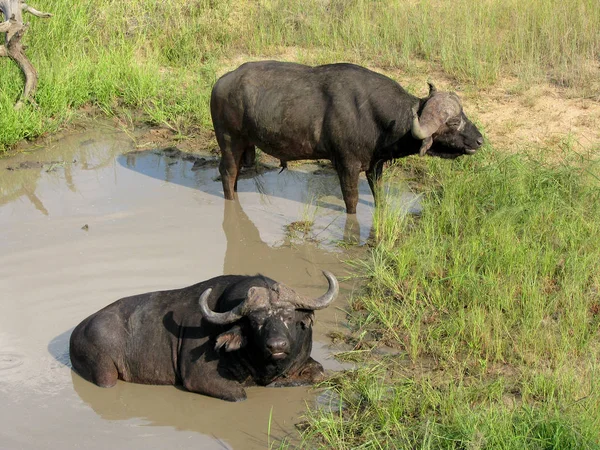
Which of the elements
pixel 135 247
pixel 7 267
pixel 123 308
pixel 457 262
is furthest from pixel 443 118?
pixel 7 267

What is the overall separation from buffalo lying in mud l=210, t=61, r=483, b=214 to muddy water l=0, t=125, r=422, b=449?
59 cm

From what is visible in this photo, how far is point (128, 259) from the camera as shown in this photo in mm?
6719

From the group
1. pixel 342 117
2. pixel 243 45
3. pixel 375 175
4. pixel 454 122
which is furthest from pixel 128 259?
pixel 243 45

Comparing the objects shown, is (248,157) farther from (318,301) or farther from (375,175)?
(318,301)

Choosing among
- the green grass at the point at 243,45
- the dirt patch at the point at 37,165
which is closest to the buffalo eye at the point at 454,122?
the green grass at the point at 243,45

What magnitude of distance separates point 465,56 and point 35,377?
6.57 meters

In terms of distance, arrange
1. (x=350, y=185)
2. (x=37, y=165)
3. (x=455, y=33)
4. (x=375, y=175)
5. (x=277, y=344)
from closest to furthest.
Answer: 1. (x=277, y=344)
2. (x=350, y=185)
3. (x=375, y=175)
4. (x=37, y=165)
5. (x=455, y=33)

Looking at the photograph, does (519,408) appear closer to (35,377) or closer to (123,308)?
(123,308)

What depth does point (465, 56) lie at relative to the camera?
391 inches

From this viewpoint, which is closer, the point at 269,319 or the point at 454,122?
the point at 269,319

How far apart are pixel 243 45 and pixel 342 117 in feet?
14.4

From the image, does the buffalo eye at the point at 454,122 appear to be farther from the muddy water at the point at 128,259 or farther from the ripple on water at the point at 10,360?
the ripple on water at the point at 10,360

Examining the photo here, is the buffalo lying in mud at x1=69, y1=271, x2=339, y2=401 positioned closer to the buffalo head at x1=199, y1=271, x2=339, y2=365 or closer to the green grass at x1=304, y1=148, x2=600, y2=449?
the buffalo head at x1=199, y1=271, x2=339, y2=365

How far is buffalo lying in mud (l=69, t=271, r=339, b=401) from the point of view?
4699mm
